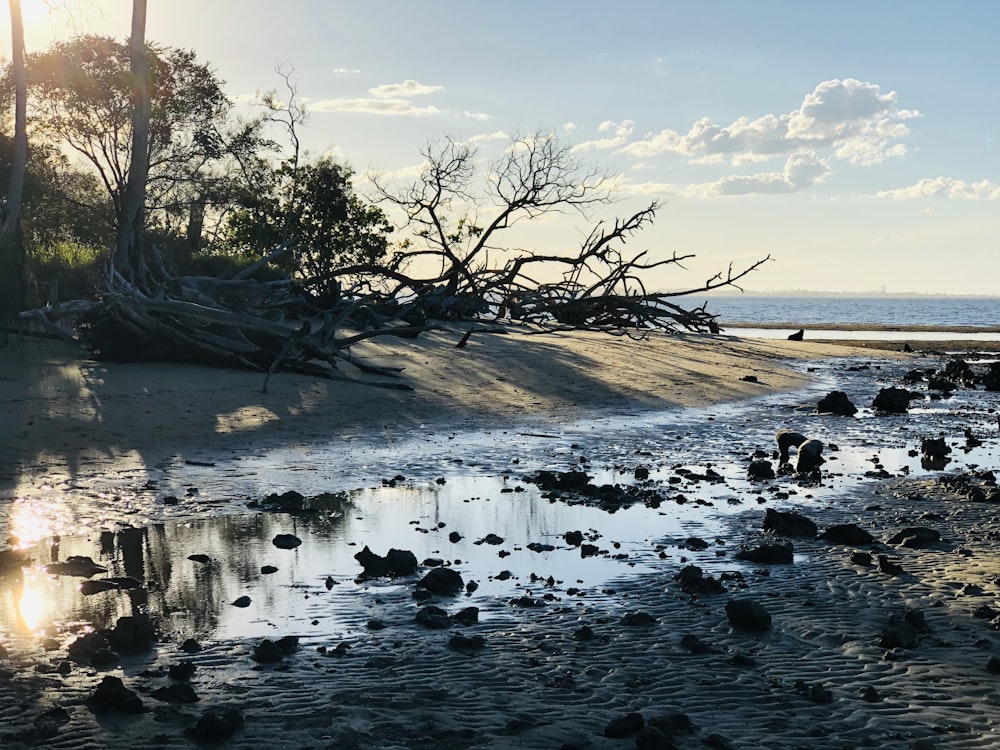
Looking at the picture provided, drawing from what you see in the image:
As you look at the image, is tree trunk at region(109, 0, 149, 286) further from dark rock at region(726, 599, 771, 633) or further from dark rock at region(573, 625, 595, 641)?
dark rock at region(726, 599, 771, 633)

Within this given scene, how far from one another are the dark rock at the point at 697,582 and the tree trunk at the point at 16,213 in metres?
13.8

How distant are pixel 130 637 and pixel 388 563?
6.18 feet

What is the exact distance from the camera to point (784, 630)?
18.7 feet

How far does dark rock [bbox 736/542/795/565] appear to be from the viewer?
23.3 feet

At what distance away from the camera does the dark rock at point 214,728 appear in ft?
13.9

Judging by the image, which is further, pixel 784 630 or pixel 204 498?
pixel 204 498

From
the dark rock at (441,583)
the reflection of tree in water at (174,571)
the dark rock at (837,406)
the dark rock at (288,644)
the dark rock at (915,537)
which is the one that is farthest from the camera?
the dark rock at (837,406)

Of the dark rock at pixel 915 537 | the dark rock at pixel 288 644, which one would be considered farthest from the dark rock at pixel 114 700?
the dark rock at pixel 915 537

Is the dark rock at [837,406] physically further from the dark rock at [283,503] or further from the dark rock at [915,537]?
the dark rock at [283,503]

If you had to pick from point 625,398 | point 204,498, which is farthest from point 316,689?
point 625,398

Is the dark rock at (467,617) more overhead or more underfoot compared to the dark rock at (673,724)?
more overhead

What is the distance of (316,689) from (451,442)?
7.58m

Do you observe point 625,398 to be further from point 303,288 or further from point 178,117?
point 178,117

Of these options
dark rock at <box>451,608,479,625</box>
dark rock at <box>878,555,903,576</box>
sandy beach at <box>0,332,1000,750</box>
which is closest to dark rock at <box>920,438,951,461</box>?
sandy beach at <box>0,332,1000,750</box>
